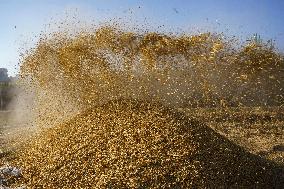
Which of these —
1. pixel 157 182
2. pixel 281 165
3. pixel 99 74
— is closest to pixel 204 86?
pixel 99 74

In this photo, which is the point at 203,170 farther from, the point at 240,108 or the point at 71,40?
the point at 240,108

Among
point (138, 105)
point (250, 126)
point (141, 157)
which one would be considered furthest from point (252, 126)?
point (141, 157)

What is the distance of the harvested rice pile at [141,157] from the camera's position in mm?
6457

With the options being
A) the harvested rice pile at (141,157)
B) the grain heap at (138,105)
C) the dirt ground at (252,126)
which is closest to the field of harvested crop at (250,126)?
the dirt ground at (252,126)

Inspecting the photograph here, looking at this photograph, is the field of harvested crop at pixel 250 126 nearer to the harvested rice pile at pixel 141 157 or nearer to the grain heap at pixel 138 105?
the grain heap at pixel 138 105

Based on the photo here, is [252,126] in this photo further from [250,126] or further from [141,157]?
[141,157]

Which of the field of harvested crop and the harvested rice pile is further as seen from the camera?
the field of harvested crop

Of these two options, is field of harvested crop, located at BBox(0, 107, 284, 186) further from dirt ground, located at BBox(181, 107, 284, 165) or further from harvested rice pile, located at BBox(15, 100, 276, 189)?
harvested rice pile, located at BBox(15, 100, 276, 189)

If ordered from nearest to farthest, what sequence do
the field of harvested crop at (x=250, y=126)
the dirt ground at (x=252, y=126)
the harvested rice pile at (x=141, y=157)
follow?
the harvested rice pile at (x=141, y=157), the field of harvested crop at (x=250, y=126), the dirt ground at (x=252, y=126)

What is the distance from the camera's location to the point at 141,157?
6.74 meters

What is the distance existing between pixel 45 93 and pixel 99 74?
5.82 feet

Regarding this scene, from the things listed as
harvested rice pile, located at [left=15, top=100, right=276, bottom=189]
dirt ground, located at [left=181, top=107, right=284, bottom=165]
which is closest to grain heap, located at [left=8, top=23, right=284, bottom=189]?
harvested rice pile, located at [left=15, top=100, right=276, bottom=189]

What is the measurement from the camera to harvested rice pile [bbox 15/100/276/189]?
6.46 metres

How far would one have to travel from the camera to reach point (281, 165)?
8180mm
